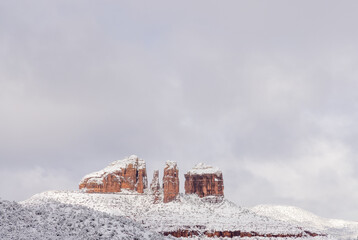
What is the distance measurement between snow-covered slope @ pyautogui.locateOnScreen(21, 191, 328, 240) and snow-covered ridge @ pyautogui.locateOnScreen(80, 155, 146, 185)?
11190 mm

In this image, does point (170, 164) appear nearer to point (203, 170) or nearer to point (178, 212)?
point (203, 170)

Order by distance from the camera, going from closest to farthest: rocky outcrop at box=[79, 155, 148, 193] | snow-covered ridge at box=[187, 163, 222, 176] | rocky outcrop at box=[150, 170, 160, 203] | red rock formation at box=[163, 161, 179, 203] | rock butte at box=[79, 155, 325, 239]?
red rock formation at box=[163, 161, 179, 203] → rock butte at box=[79, 155, 325, 239] → rocky outcrop at box=[150, 170, 160, 203] → rocky outcrop at box=[79, 155, 148, 193] → snow-covered ridge at box=[187, 163, 222, 176]

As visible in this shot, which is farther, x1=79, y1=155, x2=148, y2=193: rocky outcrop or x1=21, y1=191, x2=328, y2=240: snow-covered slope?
x1=79, y1=155, x2=148, y2=193: rocky outcrop

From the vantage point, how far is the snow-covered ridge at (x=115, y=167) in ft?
594

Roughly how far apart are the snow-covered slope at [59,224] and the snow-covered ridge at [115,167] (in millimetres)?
131459

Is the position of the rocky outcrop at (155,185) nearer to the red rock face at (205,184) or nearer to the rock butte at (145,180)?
the rock butte at (145,180)

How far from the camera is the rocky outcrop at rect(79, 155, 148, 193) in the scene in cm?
17838

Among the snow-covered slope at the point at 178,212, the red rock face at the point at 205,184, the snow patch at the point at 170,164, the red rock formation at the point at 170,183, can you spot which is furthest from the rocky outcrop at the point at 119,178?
the red rock face at the point at 205,184

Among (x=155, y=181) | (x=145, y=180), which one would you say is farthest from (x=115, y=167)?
(x=155, y=181)

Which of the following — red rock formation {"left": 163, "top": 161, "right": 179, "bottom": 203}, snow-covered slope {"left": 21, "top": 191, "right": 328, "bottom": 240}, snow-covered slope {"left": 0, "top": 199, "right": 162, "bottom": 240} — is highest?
red rock formation {"left": 163, "top": 161, "right": 179, "bottom": 203}

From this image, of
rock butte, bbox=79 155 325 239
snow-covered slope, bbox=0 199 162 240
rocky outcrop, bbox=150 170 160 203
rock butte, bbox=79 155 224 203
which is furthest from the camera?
rocky outcrop, bbox=150 170 160 203

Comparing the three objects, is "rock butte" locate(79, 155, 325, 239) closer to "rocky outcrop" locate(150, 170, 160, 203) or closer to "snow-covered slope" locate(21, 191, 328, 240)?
"rocky outcrop" locate(150, 170, 160, 203)

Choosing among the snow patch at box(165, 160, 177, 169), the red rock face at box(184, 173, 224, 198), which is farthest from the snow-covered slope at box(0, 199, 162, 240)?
the red rock face at box(184, 173, 224, 198)

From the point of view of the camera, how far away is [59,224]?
4497cm
